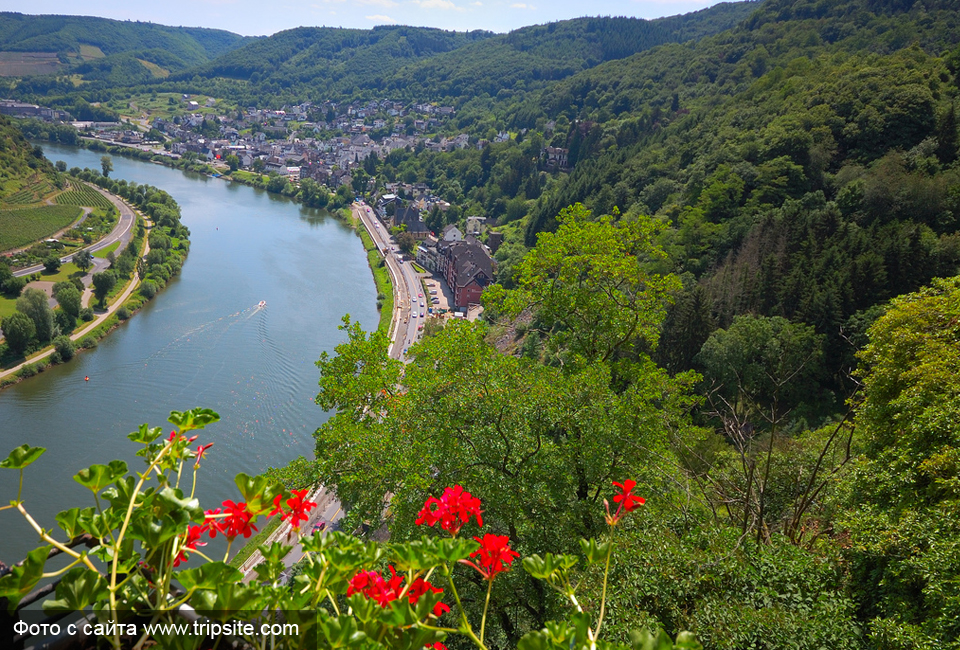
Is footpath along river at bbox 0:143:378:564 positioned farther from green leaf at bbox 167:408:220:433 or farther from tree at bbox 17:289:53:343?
green leaf at bbox 167:408:220:433

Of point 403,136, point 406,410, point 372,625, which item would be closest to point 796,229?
point 406,410

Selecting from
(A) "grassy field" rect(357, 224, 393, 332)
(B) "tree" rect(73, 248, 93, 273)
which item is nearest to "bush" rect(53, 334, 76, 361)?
(B) "tree" rect(73, 248, 93, 273)

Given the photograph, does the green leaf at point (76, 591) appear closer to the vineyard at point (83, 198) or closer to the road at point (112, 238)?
the road at point (112, 238)

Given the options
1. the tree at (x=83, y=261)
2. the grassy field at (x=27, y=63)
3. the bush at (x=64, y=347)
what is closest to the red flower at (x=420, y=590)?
the bush at (x=64, y=347)

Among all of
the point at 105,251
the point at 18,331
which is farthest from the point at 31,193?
the point at 18,331

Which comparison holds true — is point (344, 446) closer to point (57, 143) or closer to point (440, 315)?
point (440, 315)
